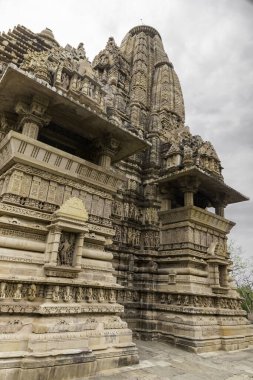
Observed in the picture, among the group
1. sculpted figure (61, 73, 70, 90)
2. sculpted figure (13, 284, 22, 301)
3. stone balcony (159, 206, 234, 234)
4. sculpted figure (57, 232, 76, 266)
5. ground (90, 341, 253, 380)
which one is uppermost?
sculpted figure (61, 73, 70, 90)

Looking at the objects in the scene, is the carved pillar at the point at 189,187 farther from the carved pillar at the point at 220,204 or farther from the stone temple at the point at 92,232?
the carved pillar at the point at 220,204

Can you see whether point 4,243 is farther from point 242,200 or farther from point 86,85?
point 242,200

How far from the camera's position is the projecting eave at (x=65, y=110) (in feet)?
26.7

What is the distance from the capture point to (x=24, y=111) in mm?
8875

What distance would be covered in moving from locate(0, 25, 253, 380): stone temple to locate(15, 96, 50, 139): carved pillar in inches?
1.5

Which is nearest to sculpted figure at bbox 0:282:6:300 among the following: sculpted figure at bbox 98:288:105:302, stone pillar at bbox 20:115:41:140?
sculpted figure at bbox 98:288:105:302

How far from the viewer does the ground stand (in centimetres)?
716

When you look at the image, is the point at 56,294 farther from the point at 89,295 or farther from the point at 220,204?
the point at 220,204

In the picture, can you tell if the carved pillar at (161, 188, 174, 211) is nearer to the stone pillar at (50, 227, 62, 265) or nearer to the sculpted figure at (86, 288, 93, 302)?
the sculpted figure at (86, 288, 93, 302)

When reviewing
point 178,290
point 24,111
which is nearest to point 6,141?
point 24,111

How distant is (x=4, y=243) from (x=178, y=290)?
27.0 feet

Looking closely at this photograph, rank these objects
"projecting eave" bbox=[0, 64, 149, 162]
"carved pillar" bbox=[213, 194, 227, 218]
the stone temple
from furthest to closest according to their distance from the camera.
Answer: "carved pillar" bbox=[213, 194, 227, 218], "projecting eave" bbox=[0, 64, 149, 162], the stone temple

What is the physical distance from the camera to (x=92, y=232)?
9.44m

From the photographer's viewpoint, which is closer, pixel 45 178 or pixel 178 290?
pixel 45 178
